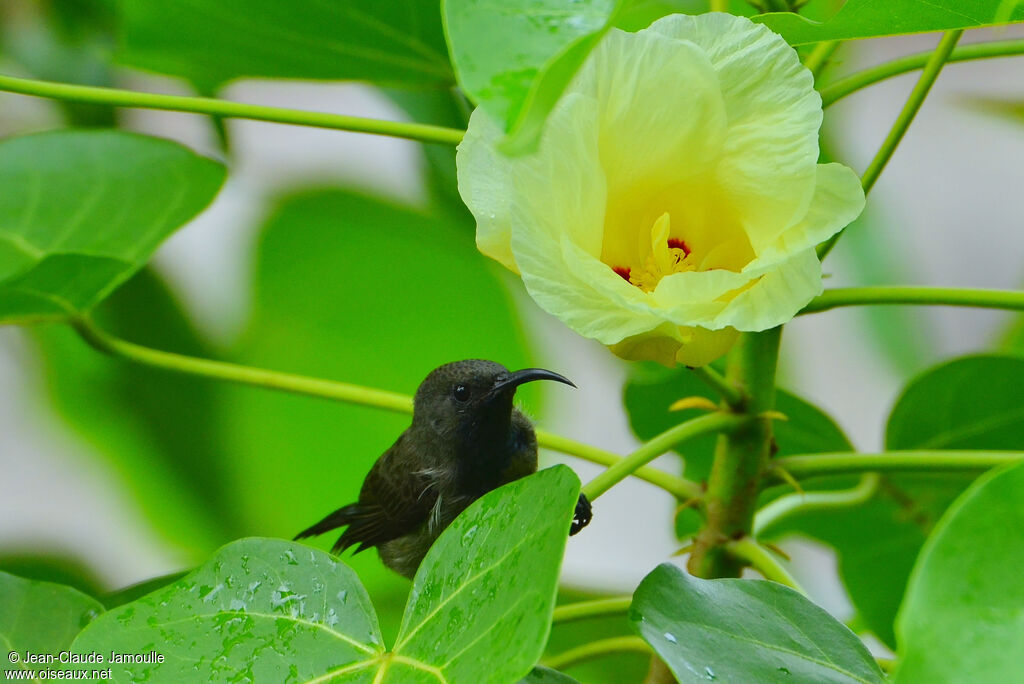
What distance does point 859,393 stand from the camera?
7.16 ft

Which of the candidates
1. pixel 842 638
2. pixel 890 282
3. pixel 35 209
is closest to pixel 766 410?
pixel 842 638

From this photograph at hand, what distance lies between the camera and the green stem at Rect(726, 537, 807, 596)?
1.84 feet

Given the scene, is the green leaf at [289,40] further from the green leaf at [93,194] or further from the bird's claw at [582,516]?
the bird's claw at [582,516]

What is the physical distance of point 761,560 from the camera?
23.2 inches

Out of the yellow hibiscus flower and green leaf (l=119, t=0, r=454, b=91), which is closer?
the yellow hibiscus flower

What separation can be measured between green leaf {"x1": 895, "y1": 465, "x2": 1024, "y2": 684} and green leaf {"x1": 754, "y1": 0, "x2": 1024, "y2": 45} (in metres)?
0.19

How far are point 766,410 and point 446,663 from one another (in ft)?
0.98

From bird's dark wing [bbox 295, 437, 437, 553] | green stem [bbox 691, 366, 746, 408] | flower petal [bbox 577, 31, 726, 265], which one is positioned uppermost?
flower petal [bbox 577, 31, 726, 265]

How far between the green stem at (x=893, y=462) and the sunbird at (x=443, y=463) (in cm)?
24

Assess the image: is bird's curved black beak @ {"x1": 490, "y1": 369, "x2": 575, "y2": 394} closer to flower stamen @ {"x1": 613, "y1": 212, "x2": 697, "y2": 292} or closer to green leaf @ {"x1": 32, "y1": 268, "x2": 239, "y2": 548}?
flower stamen @ {"x1": 613, "y1": 212, "x2": 697, "y2": 292}

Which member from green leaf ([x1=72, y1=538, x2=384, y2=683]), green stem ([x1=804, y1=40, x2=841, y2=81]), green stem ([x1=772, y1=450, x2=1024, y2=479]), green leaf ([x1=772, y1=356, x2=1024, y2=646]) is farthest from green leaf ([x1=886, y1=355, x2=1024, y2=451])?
green leaf ([x1=72, y1=538, x2=384, y2=683])

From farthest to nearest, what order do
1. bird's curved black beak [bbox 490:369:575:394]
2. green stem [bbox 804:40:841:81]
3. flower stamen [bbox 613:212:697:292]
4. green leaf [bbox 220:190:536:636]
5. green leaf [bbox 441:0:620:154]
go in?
green leaf [bbox 220:190:536:636] < bird's curved black beak [bbox 490:369:575:394] < green stem [bbox 804:40:841:81] < flower stamen [bbox 613:212:697:292] < green leaf [bbox 441:0:620:154]

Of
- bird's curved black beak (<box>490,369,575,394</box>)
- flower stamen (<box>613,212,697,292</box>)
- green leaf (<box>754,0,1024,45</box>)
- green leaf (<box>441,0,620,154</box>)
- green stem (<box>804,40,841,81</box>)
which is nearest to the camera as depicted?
green leaf (<box>441,0,620,154</box>)

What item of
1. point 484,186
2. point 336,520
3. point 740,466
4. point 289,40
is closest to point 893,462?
point 740,466
